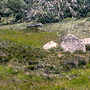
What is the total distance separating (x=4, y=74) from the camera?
7.70 meters

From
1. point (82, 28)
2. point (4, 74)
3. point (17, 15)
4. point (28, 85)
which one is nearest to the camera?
point (28, 85)

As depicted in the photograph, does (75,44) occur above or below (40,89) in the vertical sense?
below

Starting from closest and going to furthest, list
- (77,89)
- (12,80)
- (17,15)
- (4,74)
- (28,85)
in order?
(77,89), (28,85), (12,80), (4,74), (17,15)

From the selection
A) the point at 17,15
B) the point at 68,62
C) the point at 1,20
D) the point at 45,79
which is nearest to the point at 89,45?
the point at 68,62

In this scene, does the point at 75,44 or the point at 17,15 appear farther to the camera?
the point at 17,15

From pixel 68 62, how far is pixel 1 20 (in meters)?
37.2

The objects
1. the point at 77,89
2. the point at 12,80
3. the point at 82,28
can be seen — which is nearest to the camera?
the point at 77,89

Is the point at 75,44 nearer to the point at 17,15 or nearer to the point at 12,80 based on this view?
the point at 12,80

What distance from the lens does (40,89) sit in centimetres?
578

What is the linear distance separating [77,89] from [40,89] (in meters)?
1.29

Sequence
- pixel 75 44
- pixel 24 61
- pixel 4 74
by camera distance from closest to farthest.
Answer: pixel 4 74 → pixel 24 61 → pixel 75 44

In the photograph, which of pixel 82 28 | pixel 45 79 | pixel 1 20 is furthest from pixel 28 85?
pixel 1 20

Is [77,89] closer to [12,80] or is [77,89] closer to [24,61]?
[12,80]

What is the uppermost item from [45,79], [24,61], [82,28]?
[45,79]
